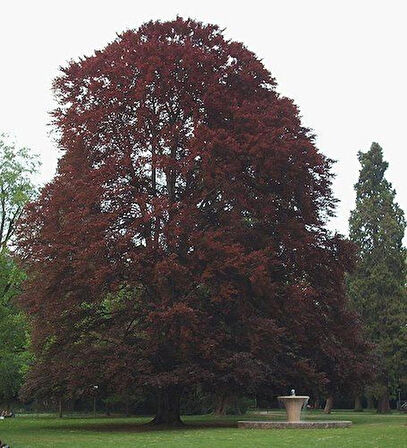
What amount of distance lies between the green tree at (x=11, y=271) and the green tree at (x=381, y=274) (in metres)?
30.5

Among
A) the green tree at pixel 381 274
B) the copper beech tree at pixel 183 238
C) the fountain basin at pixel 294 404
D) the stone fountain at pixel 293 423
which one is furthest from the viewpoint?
the green tree at pixel 381 274

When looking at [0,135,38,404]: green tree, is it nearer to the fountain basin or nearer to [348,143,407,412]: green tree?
the fountain basin

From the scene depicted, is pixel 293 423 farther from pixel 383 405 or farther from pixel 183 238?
pixel 383 405

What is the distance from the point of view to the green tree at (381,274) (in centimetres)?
5625

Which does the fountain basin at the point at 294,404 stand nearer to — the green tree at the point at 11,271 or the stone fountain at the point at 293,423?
the stone fountain at the point at 293,423

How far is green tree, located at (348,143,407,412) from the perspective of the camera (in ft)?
185

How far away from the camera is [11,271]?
31.3 metres

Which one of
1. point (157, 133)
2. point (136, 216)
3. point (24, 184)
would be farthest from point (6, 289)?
point (157, 133)

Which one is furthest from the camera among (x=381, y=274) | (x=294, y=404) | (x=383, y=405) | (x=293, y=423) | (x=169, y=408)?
(x=383, y=405)

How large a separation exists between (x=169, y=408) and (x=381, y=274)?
3243 centimetres

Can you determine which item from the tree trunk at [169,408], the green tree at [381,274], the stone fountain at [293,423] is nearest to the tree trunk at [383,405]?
the green tree at [381,274]

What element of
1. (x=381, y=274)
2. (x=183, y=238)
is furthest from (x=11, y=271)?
(x=381, y=274)

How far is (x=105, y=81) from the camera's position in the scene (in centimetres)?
3219

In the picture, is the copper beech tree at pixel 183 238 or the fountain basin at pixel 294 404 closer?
the copper beech tree at pixel 183 238
